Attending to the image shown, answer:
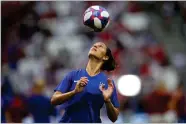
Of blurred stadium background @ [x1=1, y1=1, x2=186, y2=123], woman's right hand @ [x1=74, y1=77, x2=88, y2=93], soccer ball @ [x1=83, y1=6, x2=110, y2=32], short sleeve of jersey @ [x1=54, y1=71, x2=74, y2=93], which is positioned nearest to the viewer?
woman's right hand @ [x1=74, y1=77, x2=88, y2=93]

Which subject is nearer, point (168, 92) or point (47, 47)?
point (168, 92)

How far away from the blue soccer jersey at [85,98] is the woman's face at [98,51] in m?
0.08

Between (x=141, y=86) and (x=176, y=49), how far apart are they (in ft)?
4.04

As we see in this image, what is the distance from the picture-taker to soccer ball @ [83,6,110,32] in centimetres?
268

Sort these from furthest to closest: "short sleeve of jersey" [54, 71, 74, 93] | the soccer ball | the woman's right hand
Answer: the soccer ball < "short sleeve of jersey" [54, 71, 74, 93] < the woman's right hand

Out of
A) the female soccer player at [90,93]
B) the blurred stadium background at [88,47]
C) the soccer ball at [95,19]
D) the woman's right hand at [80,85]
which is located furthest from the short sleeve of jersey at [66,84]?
the blurred stadium background at [88,47]

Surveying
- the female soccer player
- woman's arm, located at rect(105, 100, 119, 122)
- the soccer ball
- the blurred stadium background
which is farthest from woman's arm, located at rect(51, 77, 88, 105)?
the blurred stadium background

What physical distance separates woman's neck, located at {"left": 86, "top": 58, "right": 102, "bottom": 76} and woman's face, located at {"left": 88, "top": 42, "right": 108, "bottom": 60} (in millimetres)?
23

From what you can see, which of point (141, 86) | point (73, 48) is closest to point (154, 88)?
point (141, 86)

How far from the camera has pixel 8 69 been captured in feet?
26.7

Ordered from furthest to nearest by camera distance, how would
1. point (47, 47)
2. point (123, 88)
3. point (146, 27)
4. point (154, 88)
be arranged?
point (146, 27) < point (47, 47) < point (154, 88) < point (123, 88)

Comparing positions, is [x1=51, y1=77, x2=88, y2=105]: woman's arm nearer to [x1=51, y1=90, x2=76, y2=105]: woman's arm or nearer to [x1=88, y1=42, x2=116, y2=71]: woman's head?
[x1=51, y1=90, x2=76, y2=105]: woman's arm

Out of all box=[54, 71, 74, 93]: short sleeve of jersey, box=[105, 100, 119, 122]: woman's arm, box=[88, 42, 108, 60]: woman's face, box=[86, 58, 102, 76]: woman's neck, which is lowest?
box=[105, 100, 119, 122]: woman's arm

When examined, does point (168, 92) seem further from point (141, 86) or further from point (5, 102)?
point (5, 102)
